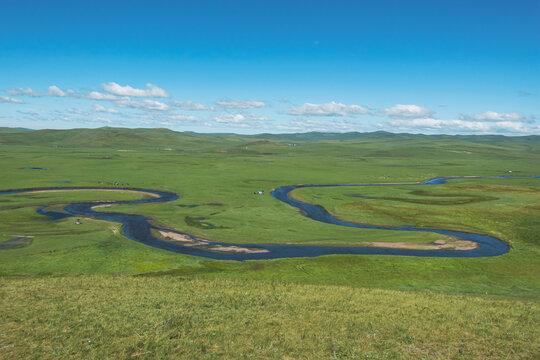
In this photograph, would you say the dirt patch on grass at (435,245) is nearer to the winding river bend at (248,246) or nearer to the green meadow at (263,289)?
the winding river bend at (248,246)

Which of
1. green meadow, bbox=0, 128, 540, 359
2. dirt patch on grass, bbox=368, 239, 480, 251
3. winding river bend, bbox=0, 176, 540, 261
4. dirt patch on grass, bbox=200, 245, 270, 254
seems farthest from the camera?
dirt patch on grass, bbox=368, 239, 480, 251

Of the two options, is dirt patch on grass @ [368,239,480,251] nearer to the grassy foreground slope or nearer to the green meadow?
the green meadow

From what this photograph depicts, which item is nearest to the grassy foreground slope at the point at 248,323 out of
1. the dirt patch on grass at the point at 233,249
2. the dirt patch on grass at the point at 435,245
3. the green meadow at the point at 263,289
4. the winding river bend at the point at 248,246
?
A: the green meadow at the point at 263,289

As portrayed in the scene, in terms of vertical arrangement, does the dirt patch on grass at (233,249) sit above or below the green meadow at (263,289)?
below

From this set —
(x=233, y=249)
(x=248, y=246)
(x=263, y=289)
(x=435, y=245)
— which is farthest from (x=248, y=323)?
(x=435, y=245)

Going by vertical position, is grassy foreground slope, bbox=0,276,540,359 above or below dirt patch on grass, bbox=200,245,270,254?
above

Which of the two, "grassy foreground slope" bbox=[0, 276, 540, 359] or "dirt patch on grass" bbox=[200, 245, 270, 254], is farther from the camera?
"dirt patch on grass" bbox=[200, 245, 270, 254]

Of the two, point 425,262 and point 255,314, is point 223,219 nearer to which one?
point 425,262

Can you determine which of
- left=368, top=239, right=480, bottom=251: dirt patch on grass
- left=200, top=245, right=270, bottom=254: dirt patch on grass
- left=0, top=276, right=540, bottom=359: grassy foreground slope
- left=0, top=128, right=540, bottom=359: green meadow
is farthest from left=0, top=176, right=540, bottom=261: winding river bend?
left=0, top=276, right=540, bottom=359: grassy foreground slope

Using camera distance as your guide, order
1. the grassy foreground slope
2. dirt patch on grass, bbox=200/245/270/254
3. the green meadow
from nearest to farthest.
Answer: the grassy foreground slope → the green meadow → dirt patch on grass, bbox=200/245/270/254
